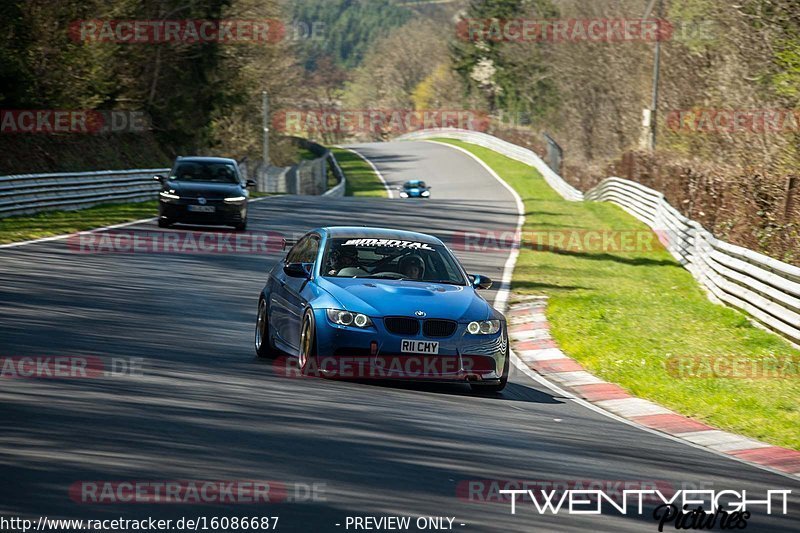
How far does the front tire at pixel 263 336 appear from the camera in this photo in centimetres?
1309

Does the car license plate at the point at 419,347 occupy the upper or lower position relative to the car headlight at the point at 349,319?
lower

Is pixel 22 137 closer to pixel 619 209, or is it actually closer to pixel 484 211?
pixel 484 211

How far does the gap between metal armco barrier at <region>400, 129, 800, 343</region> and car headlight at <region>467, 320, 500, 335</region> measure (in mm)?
5433

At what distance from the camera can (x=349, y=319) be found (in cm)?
1153

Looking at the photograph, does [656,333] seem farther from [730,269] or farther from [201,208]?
[201,208]

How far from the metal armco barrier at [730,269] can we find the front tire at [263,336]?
6789 mm

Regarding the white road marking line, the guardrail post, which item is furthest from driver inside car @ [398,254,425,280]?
the guardrail post

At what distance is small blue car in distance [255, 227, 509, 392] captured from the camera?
1152cm

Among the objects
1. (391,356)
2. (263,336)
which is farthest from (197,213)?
(391,356)

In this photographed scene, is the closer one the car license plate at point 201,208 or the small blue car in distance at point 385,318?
the small blue car in distance at point 385,318

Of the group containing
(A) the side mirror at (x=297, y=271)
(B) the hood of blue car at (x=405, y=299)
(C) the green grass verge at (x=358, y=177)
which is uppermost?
(A) the side mirror at (x=297, y=271)

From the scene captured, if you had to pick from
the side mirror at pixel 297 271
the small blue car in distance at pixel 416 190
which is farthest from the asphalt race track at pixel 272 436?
the small blue car in distance at pixel 416 190

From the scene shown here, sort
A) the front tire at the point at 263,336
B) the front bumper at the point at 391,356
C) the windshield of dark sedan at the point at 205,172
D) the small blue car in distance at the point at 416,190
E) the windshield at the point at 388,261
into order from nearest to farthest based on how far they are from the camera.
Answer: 1. the front bumper at the point at 391,356
2. the windshield at the point at 388,261
3. the front tire at the point at 263,336
4. the windshield of dark sedan at the point at 205,172
5. the small blue car in distance at the point at 416,190

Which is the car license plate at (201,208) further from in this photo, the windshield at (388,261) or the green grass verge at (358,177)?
the green grass verge at (358,177)
